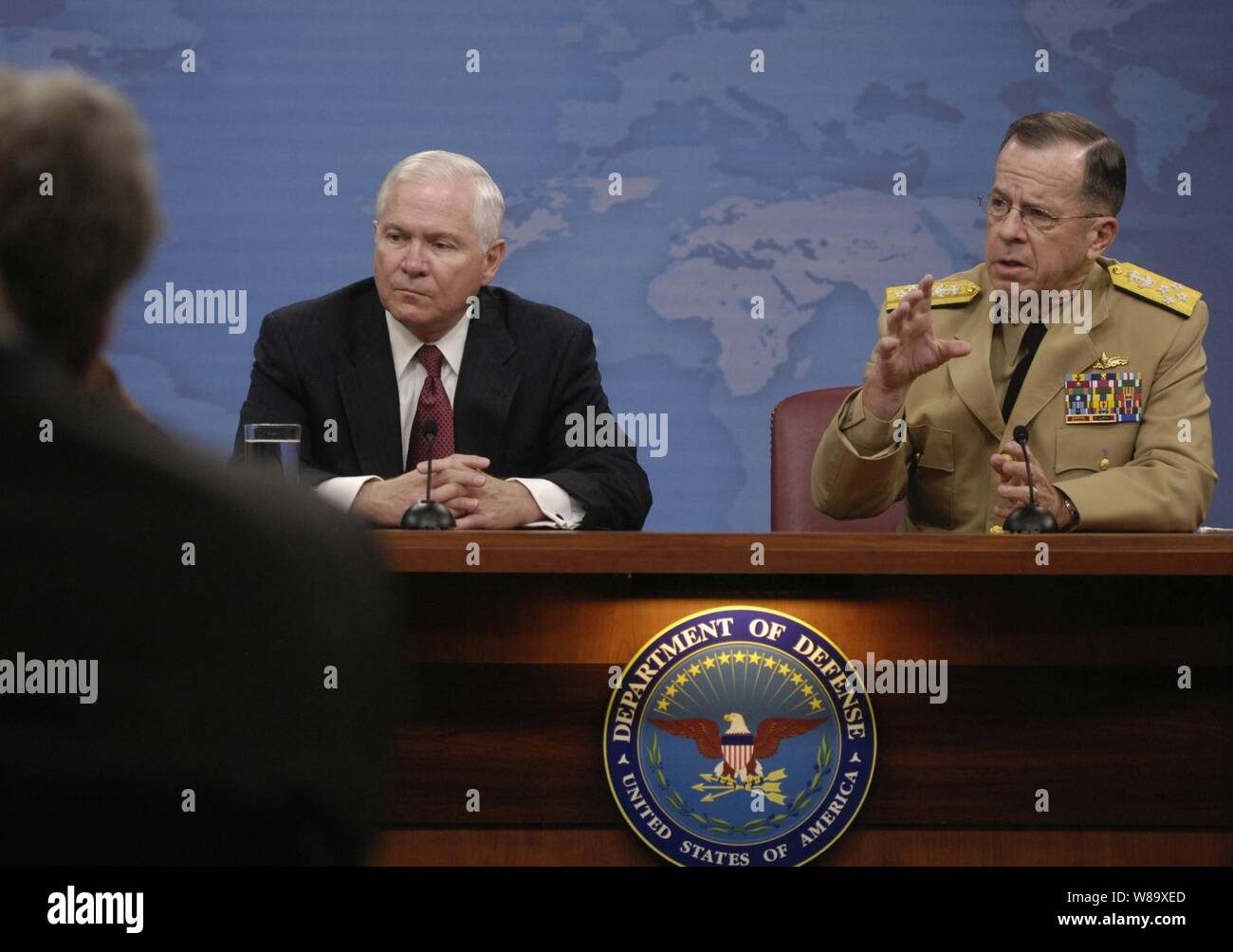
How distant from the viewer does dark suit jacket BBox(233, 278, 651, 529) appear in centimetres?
260

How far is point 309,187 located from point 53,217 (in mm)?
3470

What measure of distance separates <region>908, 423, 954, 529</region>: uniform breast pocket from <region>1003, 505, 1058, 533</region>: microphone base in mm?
499

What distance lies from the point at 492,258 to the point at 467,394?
12.0 inches

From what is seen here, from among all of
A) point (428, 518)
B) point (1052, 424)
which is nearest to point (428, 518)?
point (428, 518)

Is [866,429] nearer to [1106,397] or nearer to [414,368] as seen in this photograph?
[1106,397]

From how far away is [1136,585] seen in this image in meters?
1.88

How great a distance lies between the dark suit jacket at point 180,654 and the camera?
1.84 ft

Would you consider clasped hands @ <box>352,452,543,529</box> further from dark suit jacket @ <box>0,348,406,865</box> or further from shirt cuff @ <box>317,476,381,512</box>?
dark suit jacket @ <box>0,348,406,865</box>

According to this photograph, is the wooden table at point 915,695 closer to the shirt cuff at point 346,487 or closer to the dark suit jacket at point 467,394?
the shirt cuff at point 346,487

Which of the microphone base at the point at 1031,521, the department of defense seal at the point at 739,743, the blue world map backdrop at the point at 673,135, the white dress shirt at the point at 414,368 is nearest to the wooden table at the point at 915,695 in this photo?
the department of defense seal at the point at 739,743

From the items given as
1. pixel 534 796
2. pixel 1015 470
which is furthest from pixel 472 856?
pixel 1015 470

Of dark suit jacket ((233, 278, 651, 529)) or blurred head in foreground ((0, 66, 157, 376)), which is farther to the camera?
dark suit jacket ((233, 278, 651, 529))

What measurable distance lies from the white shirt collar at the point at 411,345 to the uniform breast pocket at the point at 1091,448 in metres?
1.09

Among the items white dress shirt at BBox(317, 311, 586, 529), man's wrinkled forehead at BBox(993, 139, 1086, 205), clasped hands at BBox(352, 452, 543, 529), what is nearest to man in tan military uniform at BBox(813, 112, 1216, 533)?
man's wrinkled forehead at BBox(993, 139, 1086, 205)
